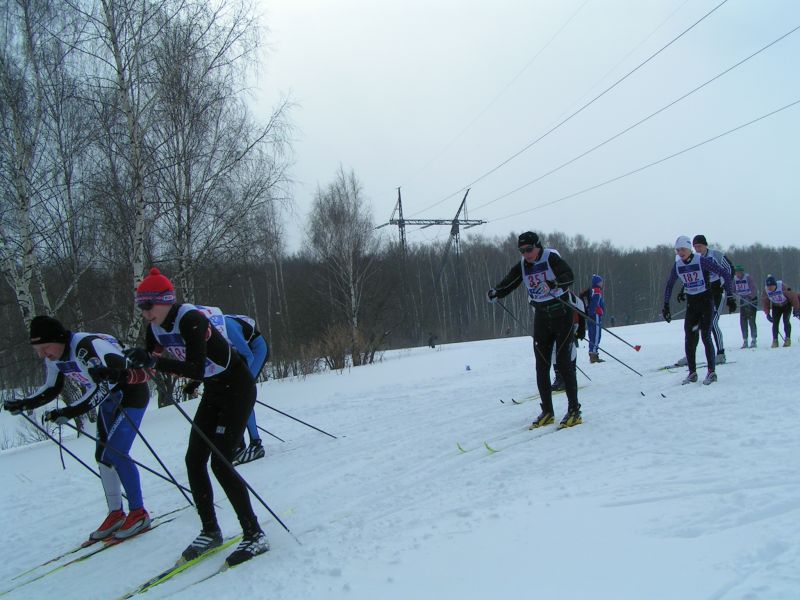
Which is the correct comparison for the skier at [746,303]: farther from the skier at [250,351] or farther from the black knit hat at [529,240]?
the skier at [250,351]

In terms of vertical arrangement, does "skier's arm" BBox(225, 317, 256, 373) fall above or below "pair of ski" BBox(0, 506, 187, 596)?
above

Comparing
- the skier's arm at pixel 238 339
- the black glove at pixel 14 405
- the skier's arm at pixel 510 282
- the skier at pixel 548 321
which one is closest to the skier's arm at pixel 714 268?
the skier at pixel 548 321

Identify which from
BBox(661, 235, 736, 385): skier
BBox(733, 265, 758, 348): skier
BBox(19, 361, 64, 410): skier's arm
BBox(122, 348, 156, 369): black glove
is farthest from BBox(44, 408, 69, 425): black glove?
BBox(733, 265, 758, 348): skier

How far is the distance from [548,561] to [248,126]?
1356 centimetres

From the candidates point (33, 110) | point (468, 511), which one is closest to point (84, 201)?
point (33, 110)

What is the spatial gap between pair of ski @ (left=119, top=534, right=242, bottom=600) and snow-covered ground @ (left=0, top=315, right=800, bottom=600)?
8cm

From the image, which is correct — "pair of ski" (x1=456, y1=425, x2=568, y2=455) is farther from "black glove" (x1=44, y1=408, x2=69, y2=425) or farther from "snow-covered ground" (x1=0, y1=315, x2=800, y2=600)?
"black glove" (x1=44, y1=408, x2=69, y2=425)

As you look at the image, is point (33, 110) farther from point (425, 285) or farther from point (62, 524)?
point (425, 285)


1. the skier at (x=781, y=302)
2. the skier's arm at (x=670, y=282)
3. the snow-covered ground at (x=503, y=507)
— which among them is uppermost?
the skier's arm at (x=670, y=282)

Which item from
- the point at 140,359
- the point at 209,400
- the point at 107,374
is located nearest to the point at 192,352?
the point at 140,359

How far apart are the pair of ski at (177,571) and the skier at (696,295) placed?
5749 millimetres

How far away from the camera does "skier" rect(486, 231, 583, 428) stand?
5.09 m

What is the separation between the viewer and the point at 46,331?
13.0 ft

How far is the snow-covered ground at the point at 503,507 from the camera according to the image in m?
2.31
